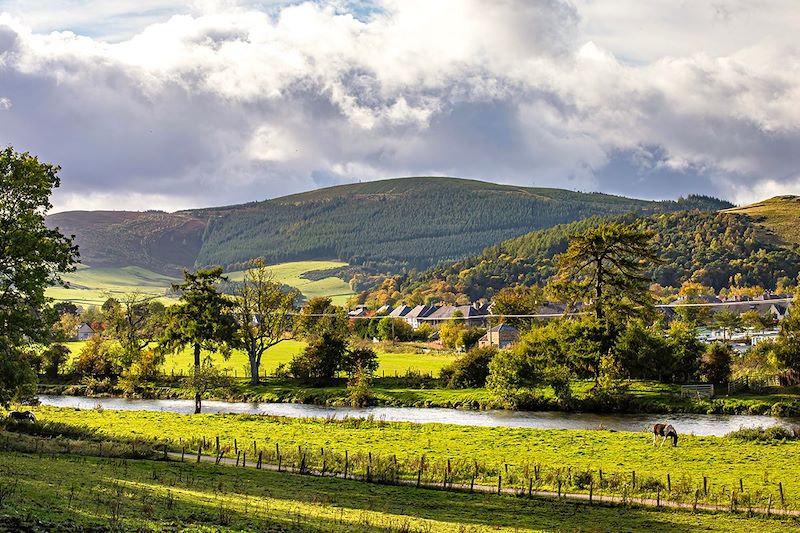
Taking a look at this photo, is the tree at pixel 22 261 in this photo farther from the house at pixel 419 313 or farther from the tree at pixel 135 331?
the house at pixel 419 313

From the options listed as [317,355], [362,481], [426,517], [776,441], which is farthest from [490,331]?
[426,517]

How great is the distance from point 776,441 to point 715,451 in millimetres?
5197

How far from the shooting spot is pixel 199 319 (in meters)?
86.4

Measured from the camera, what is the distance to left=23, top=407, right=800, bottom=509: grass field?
38.2 metres

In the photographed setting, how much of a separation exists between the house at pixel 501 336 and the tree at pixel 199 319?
42.7 metres

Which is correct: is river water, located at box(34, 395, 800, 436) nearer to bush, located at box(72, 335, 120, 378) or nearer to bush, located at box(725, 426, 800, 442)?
bush, located at box(725, 426, 800, 442)

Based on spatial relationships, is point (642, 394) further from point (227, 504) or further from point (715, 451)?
point (227, 504)

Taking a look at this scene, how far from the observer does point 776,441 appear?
50.5 meters

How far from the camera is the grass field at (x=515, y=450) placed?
Answer: 38.2 m

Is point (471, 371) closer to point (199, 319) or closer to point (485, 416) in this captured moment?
point (485, 416)

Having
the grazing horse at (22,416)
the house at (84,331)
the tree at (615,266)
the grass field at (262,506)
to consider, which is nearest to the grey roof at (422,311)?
the house at (84,331)

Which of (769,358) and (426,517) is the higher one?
(769,358)

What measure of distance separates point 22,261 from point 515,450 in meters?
27.3

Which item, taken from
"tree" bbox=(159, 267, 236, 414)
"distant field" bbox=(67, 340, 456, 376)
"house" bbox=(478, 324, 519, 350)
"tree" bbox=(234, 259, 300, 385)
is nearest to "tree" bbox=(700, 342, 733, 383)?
"distant field" bbox=(67, 340, 456, 376)
